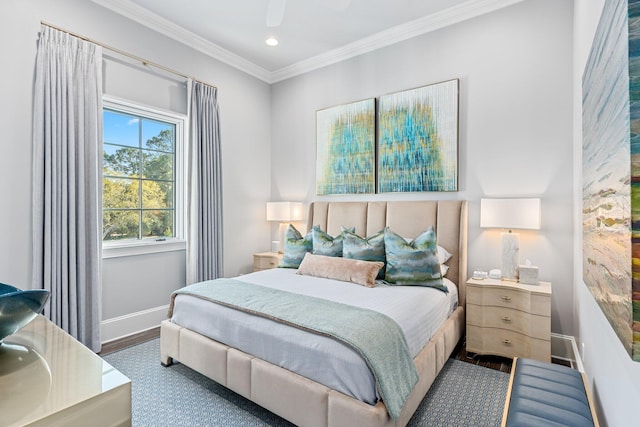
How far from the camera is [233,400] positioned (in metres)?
2.21

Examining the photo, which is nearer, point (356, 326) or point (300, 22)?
point (356, 326)

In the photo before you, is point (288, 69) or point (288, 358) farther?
point (288, 69)

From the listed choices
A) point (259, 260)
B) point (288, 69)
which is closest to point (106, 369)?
point (259, 260)

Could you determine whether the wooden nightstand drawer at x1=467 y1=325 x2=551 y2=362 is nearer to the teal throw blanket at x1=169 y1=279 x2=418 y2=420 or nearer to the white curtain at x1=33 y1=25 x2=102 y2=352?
the teal throw blanket at x1=169 y1=279 x2=418 y2=420

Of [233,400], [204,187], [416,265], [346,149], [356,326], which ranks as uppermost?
[346,149]

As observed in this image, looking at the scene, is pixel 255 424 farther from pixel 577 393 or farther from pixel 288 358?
pixel 577 393

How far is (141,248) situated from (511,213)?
3.54 meters

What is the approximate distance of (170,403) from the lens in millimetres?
2146

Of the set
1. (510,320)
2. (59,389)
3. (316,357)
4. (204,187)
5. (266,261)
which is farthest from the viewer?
(266,261)

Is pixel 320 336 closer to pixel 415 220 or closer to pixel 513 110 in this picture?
pixel 415 220

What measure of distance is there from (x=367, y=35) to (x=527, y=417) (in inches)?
148

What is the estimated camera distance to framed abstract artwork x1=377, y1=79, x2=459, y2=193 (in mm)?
3311

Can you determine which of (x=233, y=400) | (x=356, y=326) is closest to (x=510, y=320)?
(x=356, y=326)

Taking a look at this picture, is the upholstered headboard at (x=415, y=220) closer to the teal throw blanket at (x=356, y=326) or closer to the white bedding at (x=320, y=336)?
the white bedding at (x=320, y=336)
